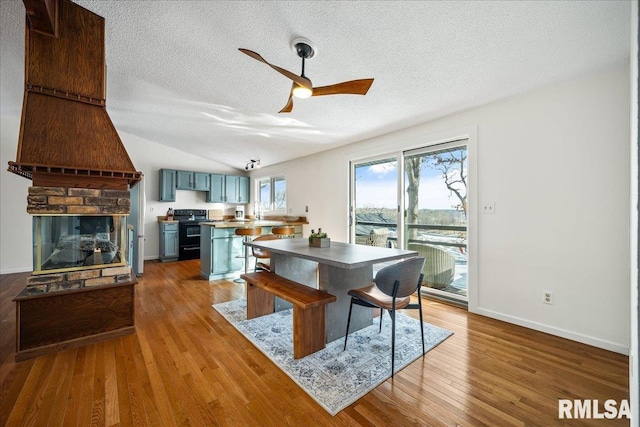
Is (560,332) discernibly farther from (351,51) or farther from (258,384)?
(351,51)

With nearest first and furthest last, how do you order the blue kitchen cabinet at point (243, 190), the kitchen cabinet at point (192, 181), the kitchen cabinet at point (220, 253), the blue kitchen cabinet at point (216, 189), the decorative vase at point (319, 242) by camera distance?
the decorative vase at point (319, 242)
the kitchen cabinet at point (220, 253)
the kitchen cabinet at point (192, 181)
the blue kitchen cabinet at point (216, 189)
the blue kitchen cabinet at point (243, 190)

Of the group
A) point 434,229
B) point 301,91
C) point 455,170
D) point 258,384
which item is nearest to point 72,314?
point 258,384

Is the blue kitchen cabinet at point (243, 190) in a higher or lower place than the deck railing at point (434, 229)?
higher

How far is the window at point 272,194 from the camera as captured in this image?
253 inches

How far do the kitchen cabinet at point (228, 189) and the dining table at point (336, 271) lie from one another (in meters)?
4.52

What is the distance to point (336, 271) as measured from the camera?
2359 mm

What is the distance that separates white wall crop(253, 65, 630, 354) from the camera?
7.20 ft

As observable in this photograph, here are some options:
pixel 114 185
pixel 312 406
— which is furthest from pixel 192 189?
pixel 312 406

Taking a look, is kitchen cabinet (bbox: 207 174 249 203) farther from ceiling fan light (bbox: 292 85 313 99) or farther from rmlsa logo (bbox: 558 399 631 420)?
rmlsa logo (bbox: 558 399 631 420)

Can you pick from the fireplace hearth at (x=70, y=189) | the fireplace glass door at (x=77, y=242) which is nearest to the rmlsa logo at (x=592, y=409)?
the fireplace hearth at (x=70, y=189)

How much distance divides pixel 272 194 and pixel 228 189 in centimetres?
124

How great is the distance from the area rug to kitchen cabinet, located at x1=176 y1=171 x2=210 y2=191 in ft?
14.4

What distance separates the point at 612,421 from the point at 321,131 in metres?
3.84

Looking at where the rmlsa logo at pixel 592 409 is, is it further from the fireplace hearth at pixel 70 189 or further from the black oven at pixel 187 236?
the black oven at pixel 187 236
